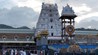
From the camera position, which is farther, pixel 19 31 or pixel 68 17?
pixel 19 31

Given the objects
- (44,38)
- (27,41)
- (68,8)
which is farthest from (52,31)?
(44,38)

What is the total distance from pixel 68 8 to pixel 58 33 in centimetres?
1083

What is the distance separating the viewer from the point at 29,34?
265 feet

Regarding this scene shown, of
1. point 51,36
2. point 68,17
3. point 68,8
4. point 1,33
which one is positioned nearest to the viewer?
point 68,17

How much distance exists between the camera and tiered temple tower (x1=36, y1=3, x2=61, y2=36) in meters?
74.3

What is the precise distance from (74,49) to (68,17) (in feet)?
72.8

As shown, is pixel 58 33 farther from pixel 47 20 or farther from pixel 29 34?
pixel 29 34

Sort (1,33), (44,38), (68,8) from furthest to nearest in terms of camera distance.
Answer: (1,33) < (68,8) < (44,38)

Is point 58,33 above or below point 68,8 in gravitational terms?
below

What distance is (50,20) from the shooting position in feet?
246

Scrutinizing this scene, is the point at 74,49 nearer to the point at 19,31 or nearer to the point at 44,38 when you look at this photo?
the point at 44,38

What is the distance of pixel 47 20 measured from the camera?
245ft

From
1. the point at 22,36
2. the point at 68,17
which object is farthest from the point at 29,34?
the point at 68,17

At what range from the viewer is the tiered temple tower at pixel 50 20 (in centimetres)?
7431
